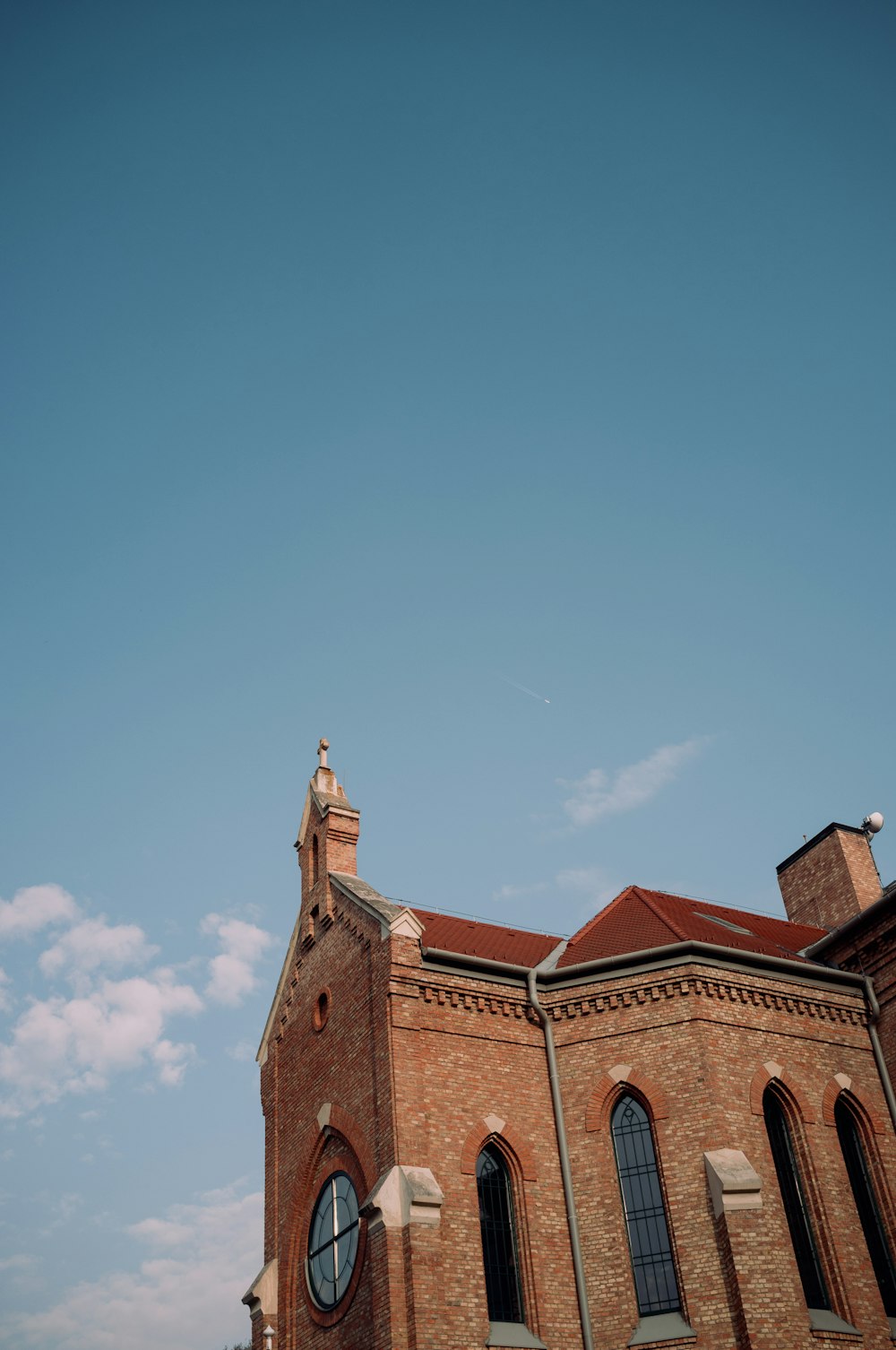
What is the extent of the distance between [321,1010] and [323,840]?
349 centimetres

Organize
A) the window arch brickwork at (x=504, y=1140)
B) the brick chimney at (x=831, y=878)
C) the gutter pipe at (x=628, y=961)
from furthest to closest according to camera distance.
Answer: the brick chimney at (x=831, y=878) < the gutter pipe at (x=628, y=961) < the window arch brickwork at (x=504, y=1140)

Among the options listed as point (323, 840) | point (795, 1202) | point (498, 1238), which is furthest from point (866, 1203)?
point (323, 840)

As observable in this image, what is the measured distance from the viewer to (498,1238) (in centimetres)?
2012

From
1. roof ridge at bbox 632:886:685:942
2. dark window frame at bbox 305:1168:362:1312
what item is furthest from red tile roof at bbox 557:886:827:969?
dark window frame at bbox 305:1168:362:1312

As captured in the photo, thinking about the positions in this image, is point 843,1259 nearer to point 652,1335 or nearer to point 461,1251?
point 652,1335

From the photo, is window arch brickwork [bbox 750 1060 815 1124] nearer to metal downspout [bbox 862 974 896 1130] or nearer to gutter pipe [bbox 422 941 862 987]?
gutter pipe [bbox 422 941 862 987]

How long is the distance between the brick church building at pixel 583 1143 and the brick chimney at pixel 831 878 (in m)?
5.61

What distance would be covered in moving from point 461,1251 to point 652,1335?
10.3ft

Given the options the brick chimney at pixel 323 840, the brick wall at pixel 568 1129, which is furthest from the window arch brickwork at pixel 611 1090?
the brick chimney at pixel 323 840

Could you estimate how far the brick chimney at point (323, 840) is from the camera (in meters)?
25.3

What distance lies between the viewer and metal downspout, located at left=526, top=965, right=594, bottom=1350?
64.8 ft

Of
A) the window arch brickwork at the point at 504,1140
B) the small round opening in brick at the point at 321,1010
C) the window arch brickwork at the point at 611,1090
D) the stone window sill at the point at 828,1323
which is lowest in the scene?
the stone window sill at the point at 828,1323

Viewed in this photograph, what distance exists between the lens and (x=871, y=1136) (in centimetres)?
2239

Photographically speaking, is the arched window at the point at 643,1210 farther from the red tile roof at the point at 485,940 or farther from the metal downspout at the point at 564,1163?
the red tile roof at the point at 485,940
